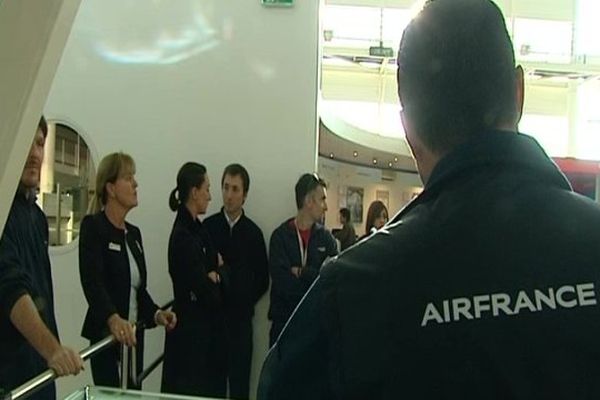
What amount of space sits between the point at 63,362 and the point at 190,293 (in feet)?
6.20

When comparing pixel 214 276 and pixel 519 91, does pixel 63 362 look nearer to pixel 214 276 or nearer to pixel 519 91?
pixel 519 91

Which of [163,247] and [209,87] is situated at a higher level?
[209,87]

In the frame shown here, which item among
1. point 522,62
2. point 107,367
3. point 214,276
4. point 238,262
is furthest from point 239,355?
point 522,62

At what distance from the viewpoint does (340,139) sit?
42.0 ft

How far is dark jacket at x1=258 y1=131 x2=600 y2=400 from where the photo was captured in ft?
2.88

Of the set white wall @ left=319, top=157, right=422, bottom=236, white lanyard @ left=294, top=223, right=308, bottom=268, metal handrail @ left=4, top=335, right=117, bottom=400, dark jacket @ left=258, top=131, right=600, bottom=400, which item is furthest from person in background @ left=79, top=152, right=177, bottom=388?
white wall @ left=319, top=157, right=422, bottom=236

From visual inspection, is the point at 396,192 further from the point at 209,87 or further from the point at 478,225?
the point at 478,225

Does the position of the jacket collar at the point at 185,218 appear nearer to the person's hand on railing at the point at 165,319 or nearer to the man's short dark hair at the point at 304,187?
the person's hand on railing at the point at 165,319

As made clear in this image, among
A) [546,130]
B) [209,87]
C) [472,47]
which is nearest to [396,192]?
[546,130]

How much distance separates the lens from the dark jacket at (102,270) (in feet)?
11.1

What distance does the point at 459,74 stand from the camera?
0.98 meters

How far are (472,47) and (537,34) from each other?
56.2 ft

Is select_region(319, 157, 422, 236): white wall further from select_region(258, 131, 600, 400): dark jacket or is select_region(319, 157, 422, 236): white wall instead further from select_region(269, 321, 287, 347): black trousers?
select_region(258, 131, 600, 400): dark jacket

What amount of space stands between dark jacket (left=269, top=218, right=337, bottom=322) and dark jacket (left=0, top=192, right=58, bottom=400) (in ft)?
7.09
